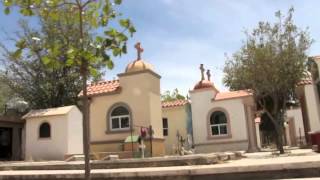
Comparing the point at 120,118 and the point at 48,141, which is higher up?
the point at 120,118

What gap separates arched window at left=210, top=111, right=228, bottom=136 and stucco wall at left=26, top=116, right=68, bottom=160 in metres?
10.7

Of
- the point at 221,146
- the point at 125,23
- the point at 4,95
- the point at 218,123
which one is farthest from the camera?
the point at 4,95

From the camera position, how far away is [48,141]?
23.1m

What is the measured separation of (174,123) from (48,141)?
13.1 m

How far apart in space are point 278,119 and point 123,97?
865 centimetres

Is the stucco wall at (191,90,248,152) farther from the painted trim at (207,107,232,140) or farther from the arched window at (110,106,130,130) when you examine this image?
the arched window at (110,106,130,130)

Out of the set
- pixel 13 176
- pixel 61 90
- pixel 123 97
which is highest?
pixel 61 90

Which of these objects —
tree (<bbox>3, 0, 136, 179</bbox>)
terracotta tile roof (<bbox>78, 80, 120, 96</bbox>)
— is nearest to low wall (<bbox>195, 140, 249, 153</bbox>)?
terracotta tile roof (<bbox>78, 80, 120, 96</bbox>)

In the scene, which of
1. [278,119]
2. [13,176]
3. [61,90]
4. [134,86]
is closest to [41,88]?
Answer: [61,90]

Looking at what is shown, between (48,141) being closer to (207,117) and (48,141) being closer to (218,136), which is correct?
(207,117)

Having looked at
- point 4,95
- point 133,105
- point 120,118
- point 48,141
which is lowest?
point 48,141

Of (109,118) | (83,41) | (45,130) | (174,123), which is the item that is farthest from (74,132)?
(83,41)

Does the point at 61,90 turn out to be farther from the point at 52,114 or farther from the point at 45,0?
the point at 45,0

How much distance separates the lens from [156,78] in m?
23.8
